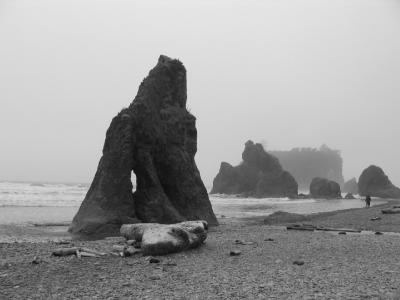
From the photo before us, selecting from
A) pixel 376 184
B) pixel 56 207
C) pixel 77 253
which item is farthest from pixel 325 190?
pixel 77 253

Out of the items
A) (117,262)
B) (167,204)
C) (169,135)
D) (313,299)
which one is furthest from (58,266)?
(169,135)

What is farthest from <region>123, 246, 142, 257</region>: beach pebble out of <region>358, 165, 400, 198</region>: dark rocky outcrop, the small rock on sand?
<region>358, 165, 400, 198</region>: dark rocky outcrop

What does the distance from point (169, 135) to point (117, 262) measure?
17.2 m

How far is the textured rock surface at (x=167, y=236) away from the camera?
1508 cm

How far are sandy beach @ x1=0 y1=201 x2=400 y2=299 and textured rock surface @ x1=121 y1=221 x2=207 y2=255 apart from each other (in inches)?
17.1

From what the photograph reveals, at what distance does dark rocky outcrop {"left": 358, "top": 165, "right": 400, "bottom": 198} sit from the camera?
120812mm

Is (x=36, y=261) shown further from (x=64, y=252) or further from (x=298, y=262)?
(x=298, y=262)

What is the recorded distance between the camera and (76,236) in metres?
23.9

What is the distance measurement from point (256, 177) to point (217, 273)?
124m

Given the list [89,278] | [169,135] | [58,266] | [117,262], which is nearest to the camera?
[89,278]

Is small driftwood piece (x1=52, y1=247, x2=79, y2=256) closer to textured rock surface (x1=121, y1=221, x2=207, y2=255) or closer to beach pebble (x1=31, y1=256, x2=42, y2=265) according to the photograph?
beach pebble (x1=31, y1=256, x2=42, y2=265)

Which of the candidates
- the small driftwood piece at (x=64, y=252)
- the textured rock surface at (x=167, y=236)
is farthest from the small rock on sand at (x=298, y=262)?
the small driftwood piece at (x=64, y=252)

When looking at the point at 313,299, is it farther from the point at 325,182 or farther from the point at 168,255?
the point at 325,182

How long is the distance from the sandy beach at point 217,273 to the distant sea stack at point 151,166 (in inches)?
358
